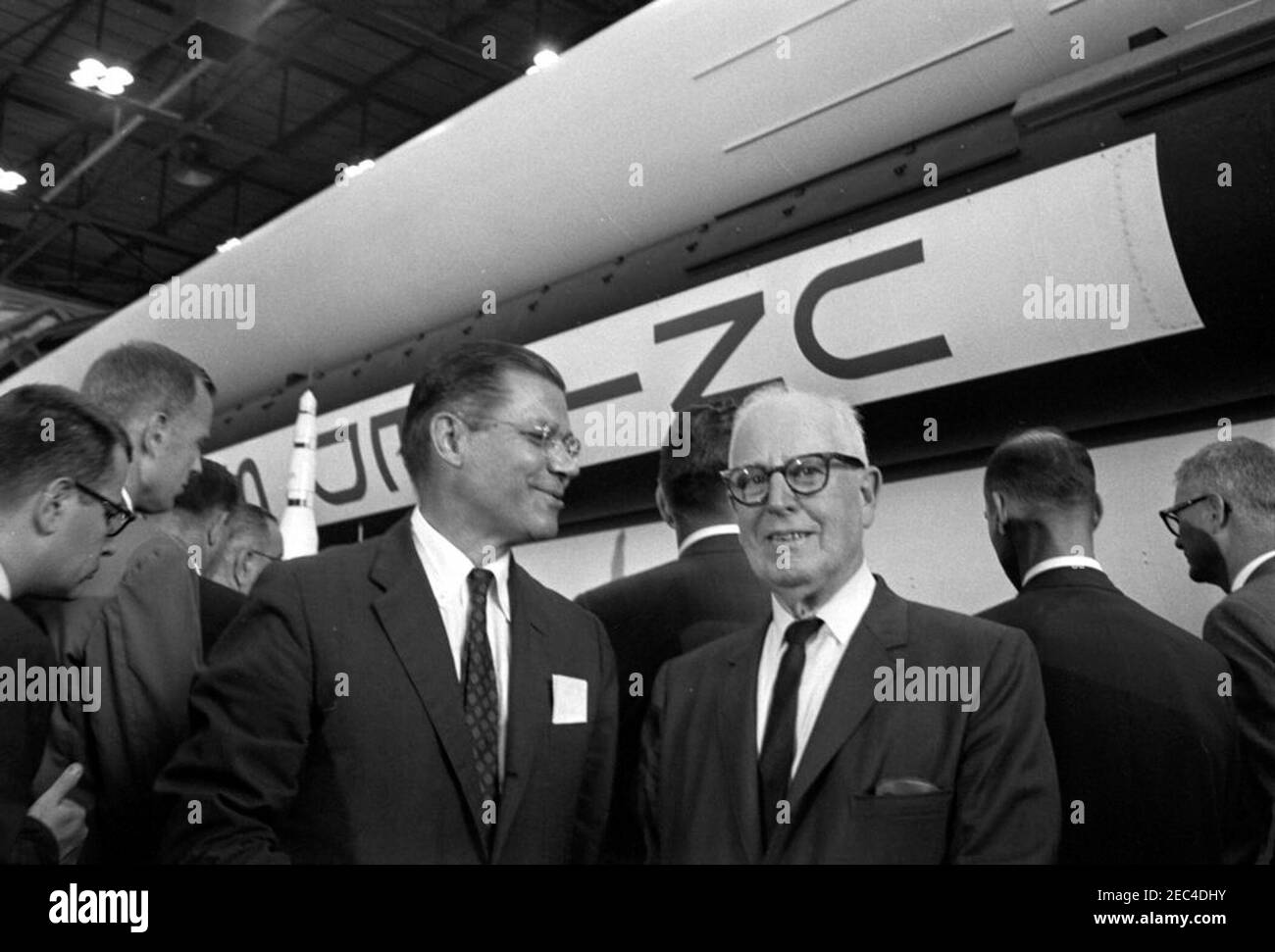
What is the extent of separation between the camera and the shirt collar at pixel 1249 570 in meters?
1.44

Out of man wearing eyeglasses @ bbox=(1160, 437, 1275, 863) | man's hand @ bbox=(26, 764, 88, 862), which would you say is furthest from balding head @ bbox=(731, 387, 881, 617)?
man's hand @ bbox=(26, 764, 88, 862)

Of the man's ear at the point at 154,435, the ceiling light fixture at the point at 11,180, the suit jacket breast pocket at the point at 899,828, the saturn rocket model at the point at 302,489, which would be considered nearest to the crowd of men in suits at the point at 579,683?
the suit jacket breast pocket at the point at 899,828

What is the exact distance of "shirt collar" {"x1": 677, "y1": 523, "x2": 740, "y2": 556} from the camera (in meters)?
1.73

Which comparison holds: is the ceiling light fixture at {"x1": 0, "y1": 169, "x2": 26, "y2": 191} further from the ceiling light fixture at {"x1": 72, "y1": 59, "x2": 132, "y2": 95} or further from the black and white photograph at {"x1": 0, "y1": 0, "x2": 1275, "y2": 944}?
the black and white photograph at {"x1": 0, "y1": 0, "x2": 1275, "y2": 944}

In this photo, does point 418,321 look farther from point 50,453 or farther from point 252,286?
point 50,453

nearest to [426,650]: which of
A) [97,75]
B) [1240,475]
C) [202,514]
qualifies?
[202,514]

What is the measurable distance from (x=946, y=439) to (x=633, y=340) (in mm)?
784

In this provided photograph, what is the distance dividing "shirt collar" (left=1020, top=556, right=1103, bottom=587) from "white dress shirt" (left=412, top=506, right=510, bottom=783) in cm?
70

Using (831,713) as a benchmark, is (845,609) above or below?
above

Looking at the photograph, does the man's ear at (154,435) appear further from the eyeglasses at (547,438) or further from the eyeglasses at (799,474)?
the eyeglasses at (799,474)

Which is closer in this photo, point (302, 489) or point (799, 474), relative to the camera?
point (799, 474)

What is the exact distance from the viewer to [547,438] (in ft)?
4.80

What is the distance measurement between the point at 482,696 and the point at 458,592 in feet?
0.46

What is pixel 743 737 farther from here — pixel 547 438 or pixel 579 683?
pixel 547 438
